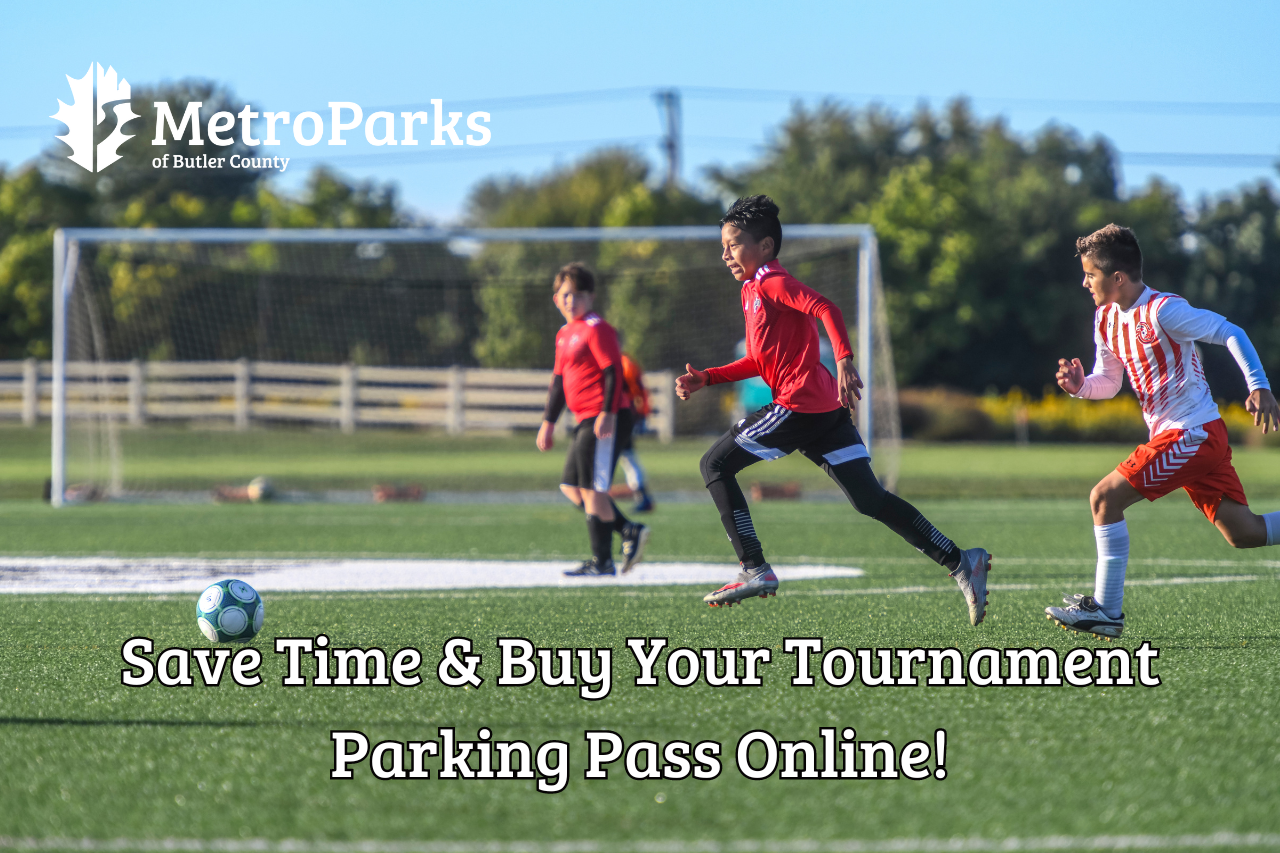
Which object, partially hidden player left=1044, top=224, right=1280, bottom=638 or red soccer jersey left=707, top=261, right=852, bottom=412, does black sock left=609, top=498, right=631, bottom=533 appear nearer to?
red soccer jersey left=707, top=261, right=852, bottom=412

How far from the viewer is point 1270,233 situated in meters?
41.5

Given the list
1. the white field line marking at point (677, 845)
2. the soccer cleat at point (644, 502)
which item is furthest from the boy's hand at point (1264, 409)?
the soccer cleat at point (644, 502)

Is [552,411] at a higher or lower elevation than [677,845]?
higher

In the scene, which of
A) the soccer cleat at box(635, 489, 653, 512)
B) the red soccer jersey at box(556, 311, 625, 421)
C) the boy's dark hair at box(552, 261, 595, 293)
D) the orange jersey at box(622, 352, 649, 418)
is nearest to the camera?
the red soccer jersey at box(556, 311, 625, 421)

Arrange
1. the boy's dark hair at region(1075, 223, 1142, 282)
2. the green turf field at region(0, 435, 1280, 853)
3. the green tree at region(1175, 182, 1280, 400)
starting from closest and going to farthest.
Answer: the green turf field at region(0, 435, 1280, 853) < the boy's dark hair at region(1075, 223, 1142, 282) < the green tree at region(1175, 182, 1280, 400)

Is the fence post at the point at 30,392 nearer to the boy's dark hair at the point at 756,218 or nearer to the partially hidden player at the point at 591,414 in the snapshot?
the partially hidden player at the point at 591,414

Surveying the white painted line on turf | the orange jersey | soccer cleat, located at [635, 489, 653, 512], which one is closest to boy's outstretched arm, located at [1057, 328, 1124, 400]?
the white painted line on turf

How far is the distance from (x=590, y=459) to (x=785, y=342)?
2.38m

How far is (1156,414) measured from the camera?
17.2ft

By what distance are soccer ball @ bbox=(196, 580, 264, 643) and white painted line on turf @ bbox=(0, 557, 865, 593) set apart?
183 centimetres

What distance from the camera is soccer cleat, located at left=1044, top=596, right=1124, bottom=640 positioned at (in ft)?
16.6

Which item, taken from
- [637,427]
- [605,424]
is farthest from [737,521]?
[637,427]

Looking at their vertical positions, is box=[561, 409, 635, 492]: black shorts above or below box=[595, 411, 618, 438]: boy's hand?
below

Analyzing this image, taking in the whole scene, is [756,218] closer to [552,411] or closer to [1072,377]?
[1072,377]
